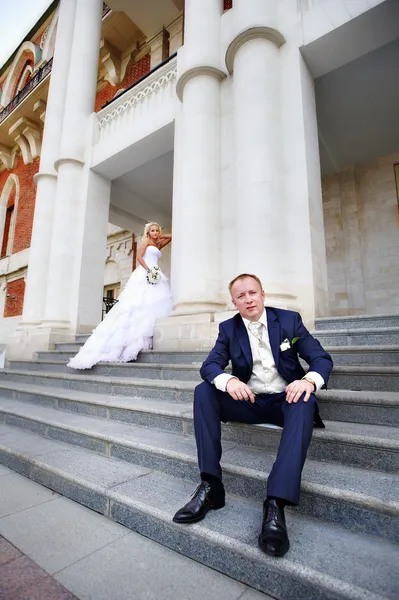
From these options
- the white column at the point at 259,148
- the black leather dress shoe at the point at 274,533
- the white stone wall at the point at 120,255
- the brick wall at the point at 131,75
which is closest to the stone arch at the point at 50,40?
the brick wall at the point at 131,75

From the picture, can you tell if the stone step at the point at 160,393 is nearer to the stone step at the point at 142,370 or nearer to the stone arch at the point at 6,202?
the stone step at the point at 142,370

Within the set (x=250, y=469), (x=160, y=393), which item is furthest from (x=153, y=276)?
(x=250, y=469)

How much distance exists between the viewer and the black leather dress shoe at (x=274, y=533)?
123cm

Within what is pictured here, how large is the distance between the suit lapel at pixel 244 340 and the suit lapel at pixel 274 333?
5.6 inches

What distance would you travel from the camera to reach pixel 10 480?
2.30m

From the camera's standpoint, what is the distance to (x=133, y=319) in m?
4.46

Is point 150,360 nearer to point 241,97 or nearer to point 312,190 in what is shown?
point 312,190

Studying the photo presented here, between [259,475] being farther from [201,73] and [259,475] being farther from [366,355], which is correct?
[201,73]

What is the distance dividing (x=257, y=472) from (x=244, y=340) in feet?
2.36

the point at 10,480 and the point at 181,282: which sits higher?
the point at 181,282

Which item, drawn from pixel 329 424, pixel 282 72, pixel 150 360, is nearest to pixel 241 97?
pixel 282 72

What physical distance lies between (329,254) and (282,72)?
373 cm

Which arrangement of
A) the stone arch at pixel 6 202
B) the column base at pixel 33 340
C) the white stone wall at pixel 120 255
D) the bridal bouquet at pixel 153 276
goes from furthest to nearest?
the stone arch at pixel 6 202, the white stone wall at pixel 120 255, the column base at pixel 33 340, the bridal bouquet at pixel 153 276

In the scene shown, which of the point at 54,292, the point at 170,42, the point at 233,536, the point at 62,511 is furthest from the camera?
the point at 170,42
